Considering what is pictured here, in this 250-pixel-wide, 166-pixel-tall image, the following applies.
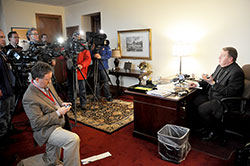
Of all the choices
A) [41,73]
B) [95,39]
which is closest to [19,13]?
[95,39]

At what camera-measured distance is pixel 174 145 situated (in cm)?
214

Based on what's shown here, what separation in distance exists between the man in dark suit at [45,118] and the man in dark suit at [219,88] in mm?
1827

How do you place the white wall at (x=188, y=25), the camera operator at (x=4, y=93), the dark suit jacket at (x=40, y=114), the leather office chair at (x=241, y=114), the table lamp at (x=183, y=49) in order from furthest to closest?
the table lamp at (x=183, y=49), the white wall at (x=188, y=25), the camera operator at (x=4, y=93), the leather office chair at (x=241, y=114), the dark suit jacket at (x=40, y=114)

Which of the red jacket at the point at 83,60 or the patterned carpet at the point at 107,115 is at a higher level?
the red jacket at the point at 83,60

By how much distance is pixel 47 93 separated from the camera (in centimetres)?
195

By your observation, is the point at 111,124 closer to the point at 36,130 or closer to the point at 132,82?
the point at 36,130

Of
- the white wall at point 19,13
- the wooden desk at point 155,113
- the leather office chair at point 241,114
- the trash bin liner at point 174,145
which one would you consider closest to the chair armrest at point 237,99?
the leather office chair at point 241,114

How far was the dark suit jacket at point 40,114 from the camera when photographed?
67.8 inches

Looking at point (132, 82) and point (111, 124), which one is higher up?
point (132, 82)

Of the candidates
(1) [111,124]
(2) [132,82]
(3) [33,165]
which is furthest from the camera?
(2) [132,82]

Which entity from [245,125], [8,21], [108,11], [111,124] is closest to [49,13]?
[8,21]

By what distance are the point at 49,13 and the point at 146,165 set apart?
561 centimetres

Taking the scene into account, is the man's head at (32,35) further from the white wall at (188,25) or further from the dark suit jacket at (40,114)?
the white wall at (188,25)

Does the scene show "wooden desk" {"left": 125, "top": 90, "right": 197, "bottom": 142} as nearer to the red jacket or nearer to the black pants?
the black pants
